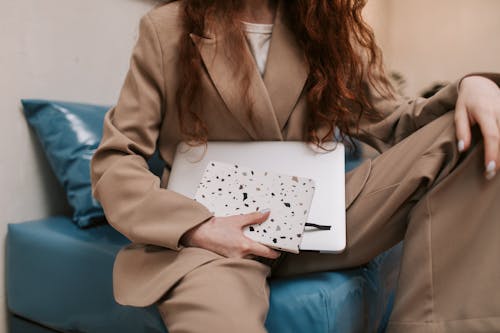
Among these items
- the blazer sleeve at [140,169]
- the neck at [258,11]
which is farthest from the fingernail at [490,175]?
the neck at [258,11]

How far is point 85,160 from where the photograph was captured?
108 centimetres

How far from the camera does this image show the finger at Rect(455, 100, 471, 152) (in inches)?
26.2

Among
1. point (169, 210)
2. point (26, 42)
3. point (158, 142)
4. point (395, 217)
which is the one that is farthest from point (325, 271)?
point (26, 42)

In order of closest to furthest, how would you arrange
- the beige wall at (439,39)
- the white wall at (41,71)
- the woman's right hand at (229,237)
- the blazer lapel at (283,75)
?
the woman's right hand at (229,237) → the blazer lapel at (283,75) → the white wall at (41,71) → the beige wall at (439,39)

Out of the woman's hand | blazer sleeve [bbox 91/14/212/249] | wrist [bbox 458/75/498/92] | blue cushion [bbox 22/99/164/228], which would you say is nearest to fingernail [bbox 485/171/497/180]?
the woman's hand

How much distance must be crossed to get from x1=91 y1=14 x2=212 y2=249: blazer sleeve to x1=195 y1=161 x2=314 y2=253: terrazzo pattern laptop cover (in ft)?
0.14

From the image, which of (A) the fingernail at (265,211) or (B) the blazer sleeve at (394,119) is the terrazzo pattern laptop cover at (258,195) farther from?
(B) the blazer sleeve at (394,119)

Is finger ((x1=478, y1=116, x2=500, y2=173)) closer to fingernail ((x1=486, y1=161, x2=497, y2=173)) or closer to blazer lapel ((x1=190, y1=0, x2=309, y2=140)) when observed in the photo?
fingernail ((x1=486, y1=161, x2=497, y2=173))

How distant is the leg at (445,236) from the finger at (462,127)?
0.06 feet

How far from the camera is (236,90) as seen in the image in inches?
33.4

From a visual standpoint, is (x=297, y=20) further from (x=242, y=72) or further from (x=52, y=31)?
(x=52, y=31)

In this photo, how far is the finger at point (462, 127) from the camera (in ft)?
2.18

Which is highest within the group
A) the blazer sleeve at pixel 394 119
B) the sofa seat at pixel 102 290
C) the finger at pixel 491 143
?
the finger at pixel 491 143

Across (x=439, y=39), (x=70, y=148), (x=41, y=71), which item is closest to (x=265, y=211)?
(x=70, y=148)
